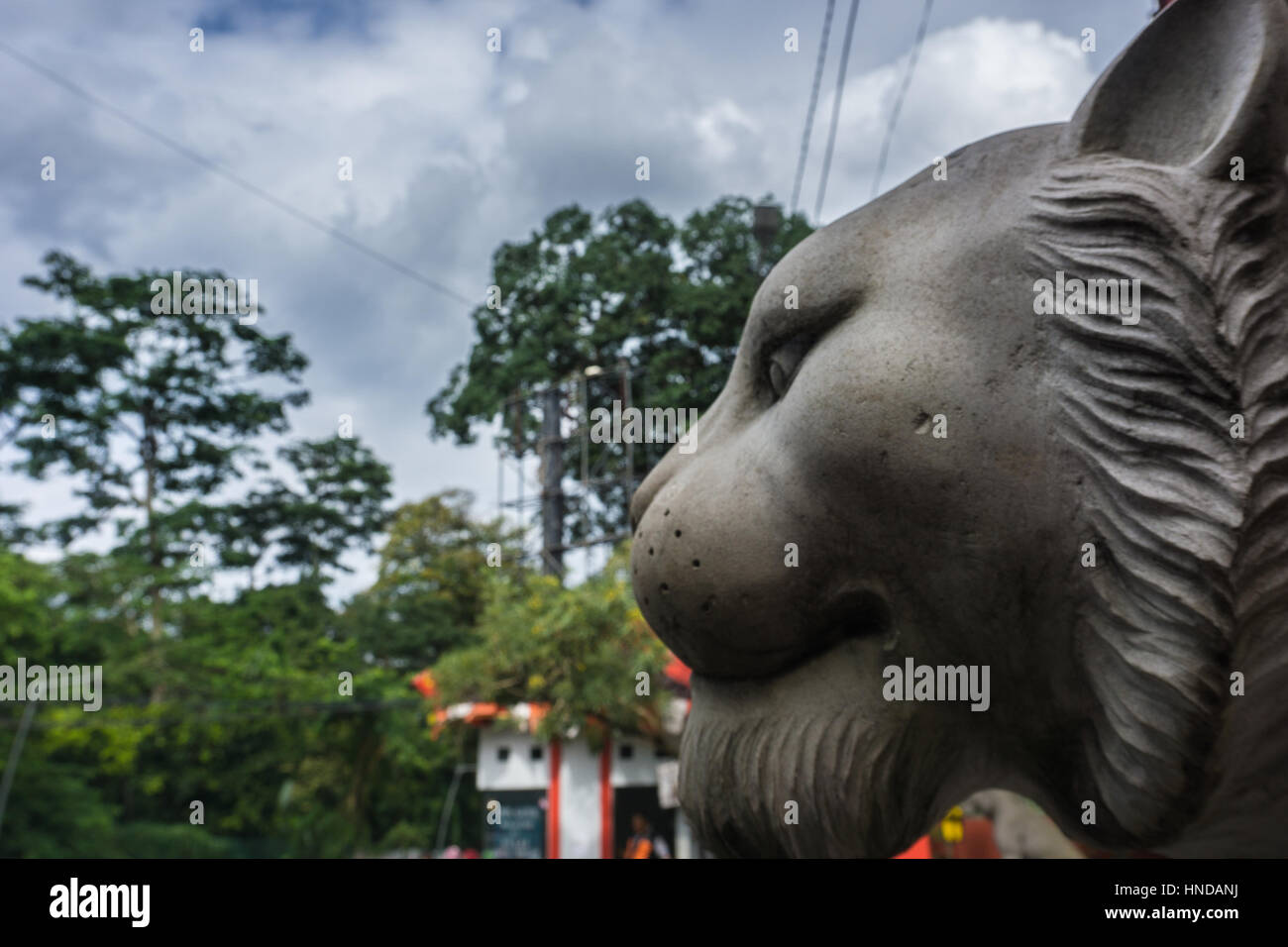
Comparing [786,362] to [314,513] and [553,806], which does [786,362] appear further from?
[314,513]

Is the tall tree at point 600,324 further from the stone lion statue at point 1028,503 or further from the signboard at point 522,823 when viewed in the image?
the stone lion statue at point 1028,503

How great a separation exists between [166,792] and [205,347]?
8.08 metres

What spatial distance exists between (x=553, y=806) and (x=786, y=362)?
1324 centimetres

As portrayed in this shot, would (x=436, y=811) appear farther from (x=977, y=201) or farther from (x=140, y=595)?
(x=977, y=201)

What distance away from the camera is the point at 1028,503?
1262mm

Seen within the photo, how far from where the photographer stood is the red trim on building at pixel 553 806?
545 inches

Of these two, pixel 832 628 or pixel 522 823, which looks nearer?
pixel 832 628

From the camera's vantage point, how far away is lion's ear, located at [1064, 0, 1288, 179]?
3.87 ft

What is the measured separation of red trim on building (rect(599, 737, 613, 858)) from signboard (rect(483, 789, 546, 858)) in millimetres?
735

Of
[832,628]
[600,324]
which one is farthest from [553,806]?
[832,628]

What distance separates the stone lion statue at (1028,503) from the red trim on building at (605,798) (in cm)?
1270

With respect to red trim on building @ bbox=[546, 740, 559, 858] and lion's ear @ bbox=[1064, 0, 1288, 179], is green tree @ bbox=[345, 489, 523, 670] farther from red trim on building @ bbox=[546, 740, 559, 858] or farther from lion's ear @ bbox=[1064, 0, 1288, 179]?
lion's ear @ bbox=[1064, 0, 1288, 179]

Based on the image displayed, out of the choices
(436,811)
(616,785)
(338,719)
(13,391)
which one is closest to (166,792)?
(338,719)
